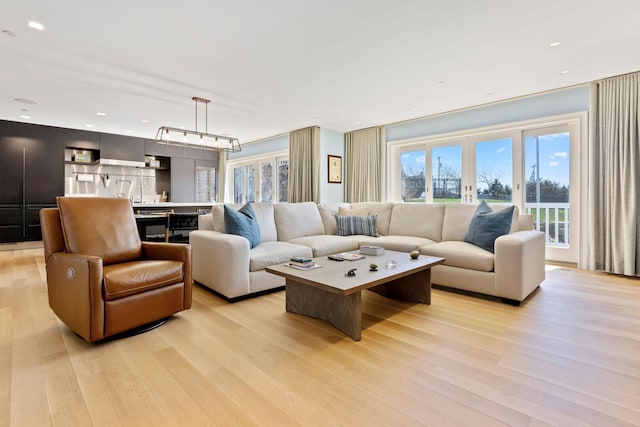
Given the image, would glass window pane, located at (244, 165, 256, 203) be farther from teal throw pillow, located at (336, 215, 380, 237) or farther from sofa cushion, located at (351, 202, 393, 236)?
teal throw pillow, located at (336, 215, 380, 237)

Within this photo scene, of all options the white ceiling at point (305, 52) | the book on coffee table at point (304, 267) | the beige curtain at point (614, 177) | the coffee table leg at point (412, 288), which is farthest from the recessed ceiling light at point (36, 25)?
the beige curtain at point (614, 177)

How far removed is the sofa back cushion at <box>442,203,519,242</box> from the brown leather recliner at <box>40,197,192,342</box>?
2931mm

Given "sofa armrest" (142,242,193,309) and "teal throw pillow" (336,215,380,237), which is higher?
"teal throw pillow" (336,215,380,237)

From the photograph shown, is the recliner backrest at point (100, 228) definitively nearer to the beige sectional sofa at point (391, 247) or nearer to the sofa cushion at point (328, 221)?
the beige sectional sofa at point (391, 247)

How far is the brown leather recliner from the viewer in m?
1.95

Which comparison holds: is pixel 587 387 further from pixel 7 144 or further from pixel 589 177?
pixel 7 144

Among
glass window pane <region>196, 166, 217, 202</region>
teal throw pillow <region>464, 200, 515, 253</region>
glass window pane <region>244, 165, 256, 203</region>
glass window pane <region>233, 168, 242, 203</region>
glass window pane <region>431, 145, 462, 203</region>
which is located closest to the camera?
teal throw pillow <region>464, 200, 515, 253</region>

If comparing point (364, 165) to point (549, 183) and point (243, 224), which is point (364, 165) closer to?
point (549, 183)

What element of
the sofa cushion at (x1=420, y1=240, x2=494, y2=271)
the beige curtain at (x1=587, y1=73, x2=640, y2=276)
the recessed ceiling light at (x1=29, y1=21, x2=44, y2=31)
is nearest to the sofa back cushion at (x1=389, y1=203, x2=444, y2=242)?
the sofa cushion at (x1=420, y1=240, x2=494, y2=271)

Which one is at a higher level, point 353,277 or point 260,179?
point 260,179

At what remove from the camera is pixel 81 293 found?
1.96 meters

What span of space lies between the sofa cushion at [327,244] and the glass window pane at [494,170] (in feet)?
8.04

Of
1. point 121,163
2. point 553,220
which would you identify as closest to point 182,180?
point 121,163

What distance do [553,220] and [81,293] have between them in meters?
5.41
